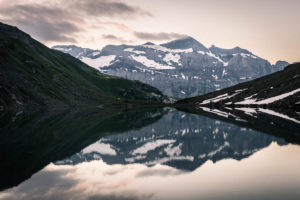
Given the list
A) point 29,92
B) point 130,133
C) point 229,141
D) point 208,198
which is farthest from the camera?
point 29,92

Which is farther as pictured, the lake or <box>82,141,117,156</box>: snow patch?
<box>82,141,117,156</box>: snow patch

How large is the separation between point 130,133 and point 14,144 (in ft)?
83.2

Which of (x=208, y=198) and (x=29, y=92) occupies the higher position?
(x=29, y=92)

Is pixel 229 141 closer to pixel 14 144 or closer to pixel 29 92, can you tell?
pixel 14 144

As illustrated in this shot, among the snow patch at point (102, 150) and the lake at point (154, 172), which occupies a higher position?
the lake at point (154, 172)

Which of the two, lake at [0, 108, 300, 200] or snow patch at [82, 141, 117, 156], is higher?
lake at [0, 108, 300, 200]

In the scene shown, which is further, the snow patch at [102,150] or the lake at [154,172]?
the snow patch at [102,150]

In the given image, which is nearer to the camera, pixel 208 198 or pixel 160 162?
pixel 208 198

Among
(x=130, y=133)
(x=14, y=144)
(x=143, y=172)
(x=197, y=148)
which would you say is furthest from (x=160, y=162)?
(x=130, y=133)

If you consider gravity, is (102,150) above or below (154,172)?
below

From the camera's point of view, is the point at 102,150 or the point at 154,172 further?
the point at 102,150

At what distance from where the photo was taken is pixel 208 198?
1748cm

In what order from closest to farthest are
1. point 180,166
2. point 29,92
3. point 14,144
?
point 180,166 → point 14,144 → point 29,92

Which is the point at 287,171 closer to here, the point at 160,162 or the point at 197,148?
the point at 160,162
